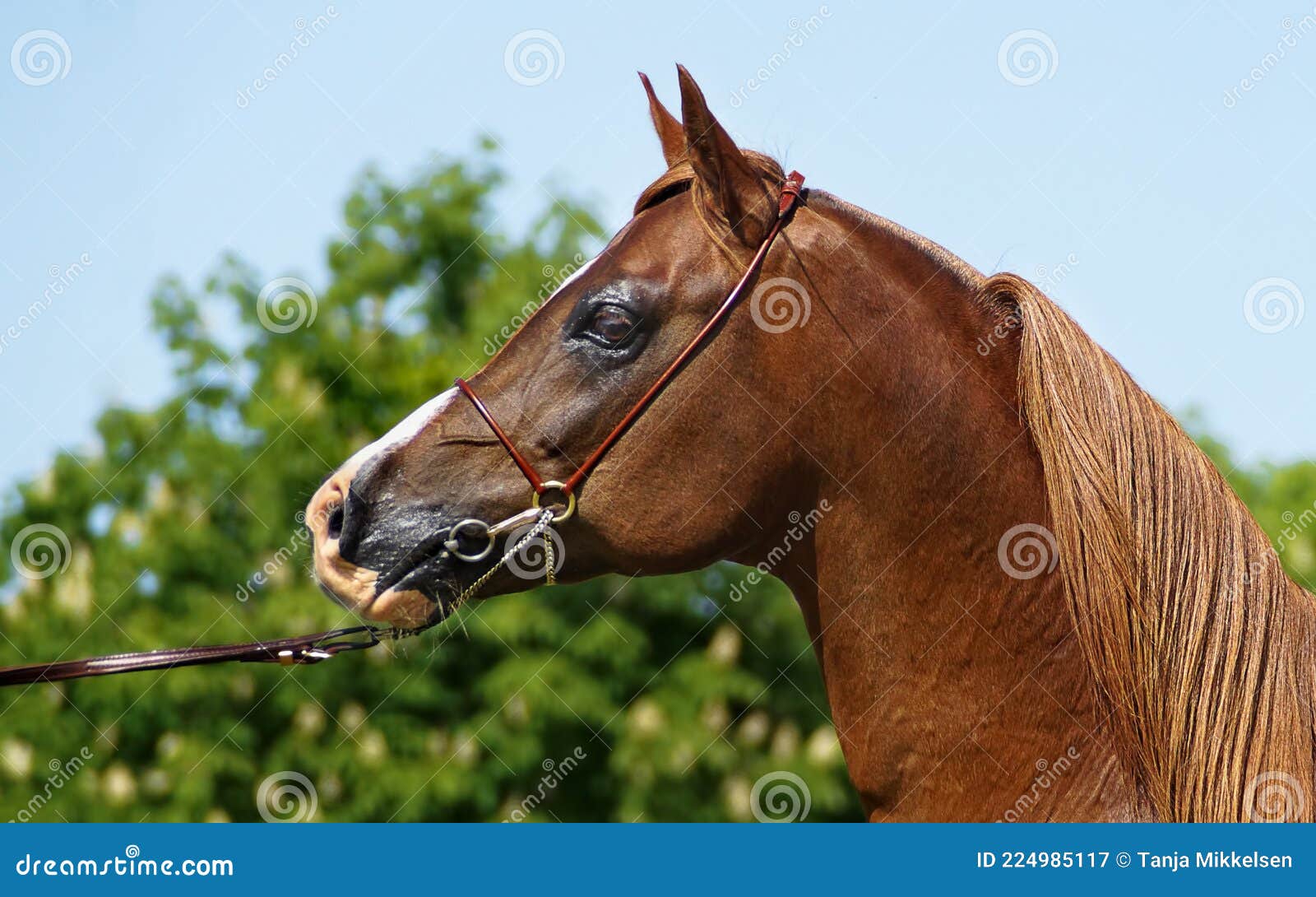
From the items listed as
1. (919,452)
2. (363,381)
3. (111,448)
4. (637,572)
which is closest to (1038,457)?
(919,452)

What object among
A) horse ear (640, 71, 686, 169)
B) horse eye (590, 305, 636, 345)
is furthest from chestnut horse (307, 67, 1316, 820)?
horse ear (640, 71, 686, 169)

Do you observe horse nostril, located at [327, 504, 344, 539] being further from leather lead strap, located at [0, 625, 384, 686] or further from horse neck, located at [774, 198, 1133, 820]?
horse neck, located at [774, 198, 1133, 820]

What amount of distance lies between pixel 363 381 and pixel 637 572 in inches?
365

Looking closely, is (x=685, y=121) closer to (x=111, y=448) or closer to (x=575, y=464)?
(x=575, y=464)

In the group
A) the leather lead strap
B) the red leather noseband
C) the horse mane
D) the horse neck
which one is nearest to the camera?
the horse mane

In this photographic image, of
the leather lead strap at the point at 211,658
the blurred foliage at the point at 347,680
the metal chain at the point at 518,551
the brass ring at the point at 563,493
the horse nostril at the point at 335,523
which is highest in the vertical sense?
the brass ring at the point at 563,493

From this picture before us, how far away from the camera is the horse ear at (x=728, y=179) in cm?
321

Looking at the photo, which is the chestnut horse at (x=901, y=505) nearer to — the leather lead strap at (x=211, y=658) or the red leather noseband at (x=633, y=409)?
the red leather noseband at (x=633, y=409)

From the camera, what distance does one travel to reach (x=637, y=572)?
334cm

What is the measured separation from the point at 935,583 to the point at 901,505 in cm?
21

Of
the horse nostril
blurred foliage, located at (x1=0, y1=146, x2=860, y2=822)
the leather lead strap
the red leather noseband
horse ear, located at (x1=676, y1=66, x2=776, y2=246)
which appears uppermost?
horse ear, located at (x1=676, y1=66, x2=776, y2=246)

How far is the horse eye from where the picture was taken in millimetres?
3234

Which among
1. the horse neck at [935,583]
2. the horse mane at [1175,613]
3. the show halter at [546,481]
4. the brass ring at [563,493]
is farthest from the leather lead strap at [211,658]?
the horse mane at [1175,613]

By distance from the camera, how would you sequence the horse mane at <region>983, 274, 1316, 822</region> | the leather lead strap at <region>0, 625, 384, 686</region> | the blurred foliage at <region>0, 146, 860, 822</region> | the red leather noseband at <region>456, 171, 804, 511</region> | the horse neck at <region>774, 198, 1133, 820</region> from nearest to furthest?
1. the horse mane at <region>983, 274, 1316, 822</region>
2. the horse neck at <region>774, 198, 1133, 820</region>
3. the red leather noseband at <region>456, 171, 804, 511</region>
4. the leather lead strap at <region>0, 625, 384, 686</region>
5. the blurred foliage at <region>0, 146, 860, 822</region>
